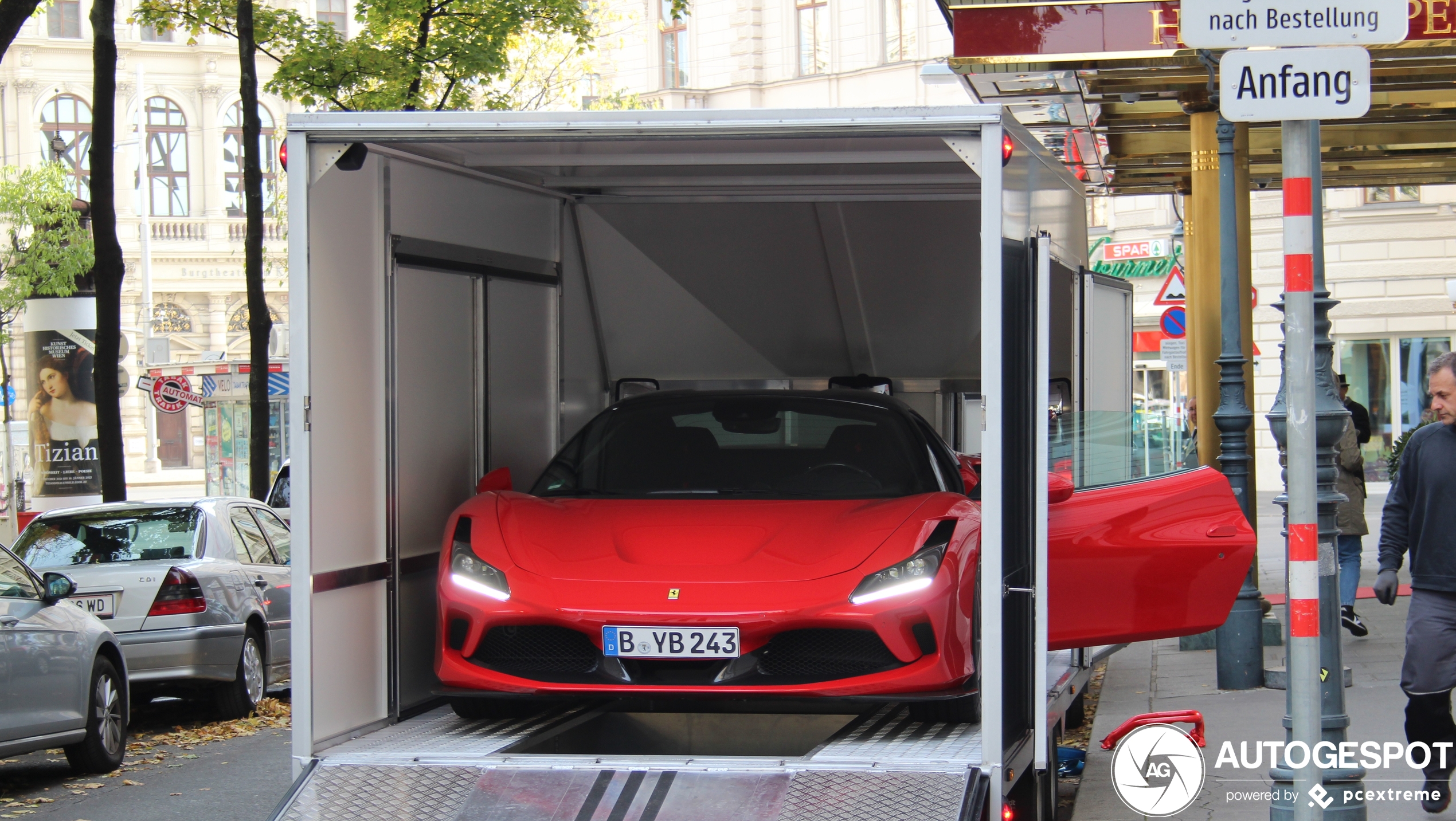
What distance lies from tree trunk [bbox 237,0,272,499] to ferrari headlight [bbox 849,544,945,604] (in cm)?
1232

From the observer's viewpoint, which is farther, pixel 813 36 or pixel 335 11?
pixel 335 11

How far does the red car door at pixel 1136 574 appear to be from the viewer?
579cm

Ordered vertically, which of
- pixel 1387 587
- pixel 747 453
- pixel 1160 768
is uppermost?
pixel 747 453

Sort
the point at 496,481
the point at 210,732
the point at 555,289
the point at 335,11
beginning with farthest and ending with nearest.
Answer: the point at 335,11 → the point at 210,732 → the point at 555,289 → the point at 496,481

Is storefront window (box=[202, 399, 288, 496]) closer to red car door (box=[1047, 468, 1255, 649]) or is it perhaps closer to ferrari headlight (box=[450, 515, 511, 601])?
ferrari headlight (box=[450, 515, 511, 601])

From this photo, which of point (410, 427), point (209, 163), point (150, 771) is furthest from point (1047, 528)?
point (209, 163)

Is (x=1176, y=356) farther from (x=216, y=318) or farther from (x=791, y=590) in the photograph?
(x=216, y=318)

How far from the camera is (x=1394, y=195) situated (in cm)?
3005

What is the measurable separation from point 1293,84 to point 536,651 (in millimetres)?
3177

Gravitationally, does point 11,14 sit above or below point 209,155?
below

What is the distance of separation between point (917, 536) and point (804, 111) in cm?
165

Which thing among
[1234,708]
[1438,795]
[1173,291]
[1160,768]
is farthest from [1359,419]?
[1160,768]

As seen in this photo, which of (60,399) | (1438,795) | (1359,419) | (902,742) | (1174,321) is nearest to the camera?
(902,742)

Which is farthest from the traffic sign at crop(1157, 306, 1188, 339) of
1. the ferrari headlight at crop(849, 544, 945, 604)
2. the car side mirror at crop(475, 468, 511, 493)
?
the ferrari headlight at crop(849, 544, 945, 604)
